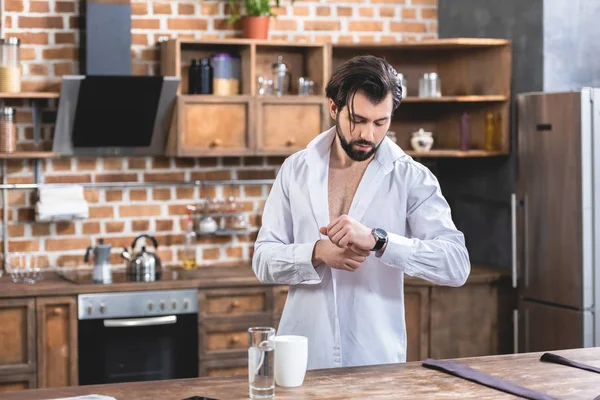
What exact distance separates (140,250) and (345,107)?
2717mm

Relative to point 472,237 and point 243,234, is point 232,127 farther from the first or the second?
point 472,237

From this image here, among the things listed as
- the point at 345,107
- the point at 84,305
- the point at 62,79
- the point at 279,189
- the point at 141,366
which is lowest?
the point at 141,366

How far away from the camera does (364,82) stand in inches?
111

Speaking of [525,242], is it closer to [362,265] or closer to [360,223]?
[362,265]

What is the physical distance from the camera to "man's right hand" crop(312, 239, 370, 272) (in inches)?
108

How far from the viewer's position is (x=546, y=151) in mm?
4883

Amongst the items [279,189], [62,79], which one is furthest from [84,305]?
[279,189]

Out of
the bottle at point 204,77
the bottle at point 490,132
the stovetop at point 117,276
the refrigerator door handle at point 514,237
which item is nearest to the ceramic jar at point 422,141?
the bottle at point 490,132

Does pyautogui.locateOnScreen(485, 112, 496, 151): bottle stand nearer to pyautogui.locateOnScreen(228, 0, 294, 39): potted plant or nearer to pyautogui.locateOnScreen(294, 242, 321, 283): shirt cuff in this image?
pyautogui.locateOnScreen(228, 0, 294, 39): potted plant

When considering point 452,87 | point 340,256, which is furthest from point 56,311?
point 452,87

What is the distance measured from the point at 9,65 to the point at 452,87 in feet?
8.35

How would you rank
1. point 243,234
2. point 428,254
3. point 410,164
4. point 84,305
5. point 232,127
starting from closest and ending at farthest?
point 428,254
point 410,164
point 84,305
point 232,127
point 243,234

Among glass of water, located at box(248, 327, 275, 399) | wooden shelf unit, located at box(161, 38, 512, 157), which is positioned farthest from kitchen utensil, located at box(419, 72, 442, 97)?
glass of water, located at box(248, 327, 275, 399)

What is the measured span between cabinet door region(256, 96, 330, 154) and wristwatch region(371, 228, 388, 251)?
2.53 metres
